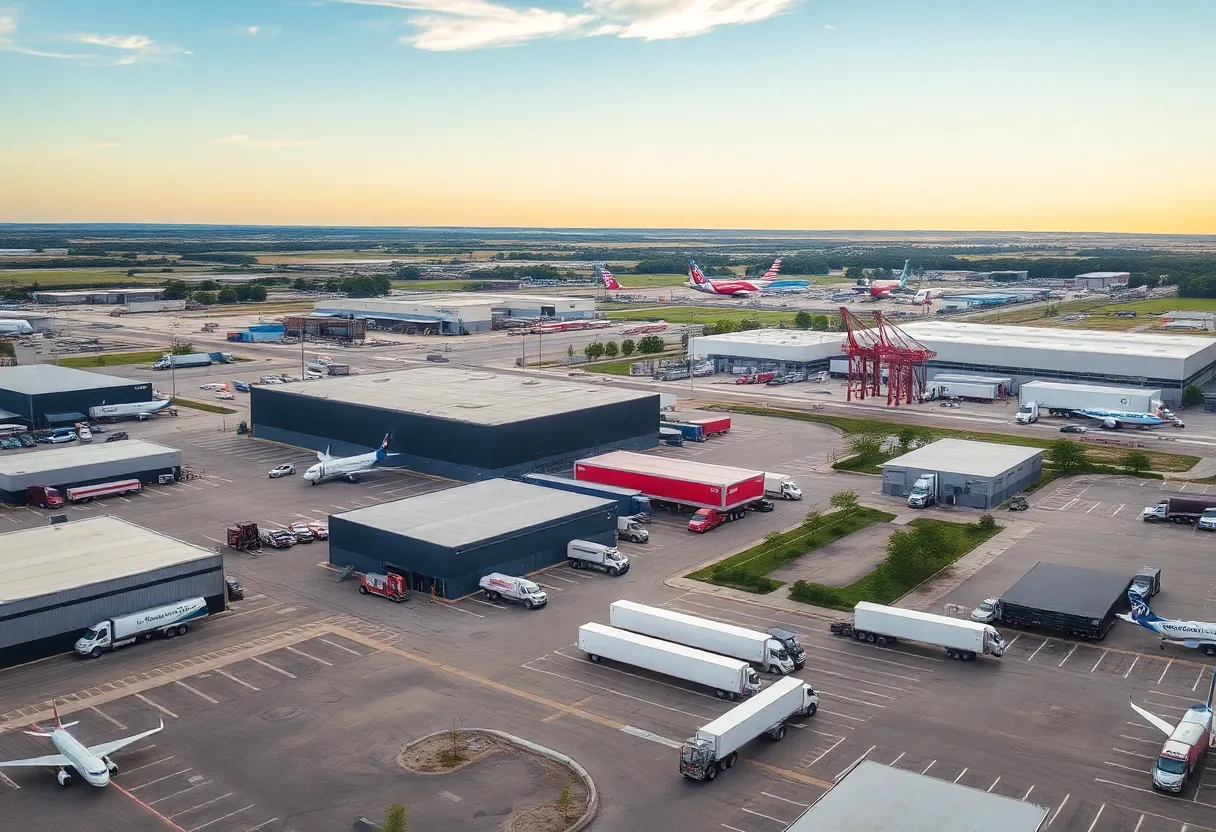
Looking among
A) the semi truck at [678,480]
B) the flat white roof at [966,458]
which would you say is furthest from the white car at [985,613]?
the flat white roof at [966,458]

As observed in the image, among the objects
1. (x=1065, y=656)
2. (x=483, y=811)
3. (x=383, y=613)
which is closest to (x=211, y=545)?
(x=383, y=613)

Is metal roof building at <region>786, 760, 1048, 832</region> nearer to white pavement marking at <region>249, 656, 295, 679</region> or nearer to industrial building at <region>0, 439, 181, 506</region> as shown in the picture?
white pavement marking at <region>249, 656, 295, 679</region>

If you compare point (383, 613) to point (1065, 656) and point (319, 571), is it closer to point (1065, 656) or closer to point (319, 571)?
point (319, 571)

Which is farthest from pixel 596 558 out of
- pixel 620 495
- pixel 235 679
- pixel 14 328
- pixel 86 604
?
pixel 14 328

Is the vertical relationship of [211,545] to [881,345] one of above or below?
below

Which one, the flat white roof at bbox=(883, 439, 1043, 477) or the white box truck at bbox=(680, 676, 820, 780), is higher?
the flat white roof at bbox=(883, 439, 1043, 477)

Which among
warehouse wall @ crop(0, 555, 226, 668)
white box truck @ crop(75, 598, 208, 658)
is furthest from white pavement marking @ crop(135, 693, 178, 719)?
warehouse wall @ crop(0, 555, 226, 668)

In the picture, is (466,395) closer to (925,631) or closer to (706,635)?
(706,635)
